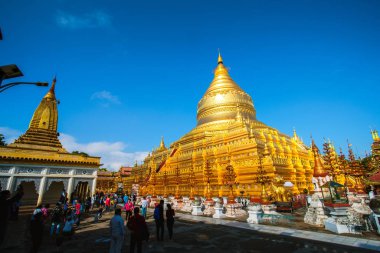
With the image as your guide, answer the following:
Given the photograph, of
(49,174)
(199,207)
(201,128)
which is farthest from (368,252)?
(201,128)

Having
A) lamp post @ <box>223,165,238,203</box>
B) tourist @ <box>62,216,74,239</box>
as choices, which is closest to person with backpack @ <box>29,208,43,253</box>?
tourist @ <box>62,216,74,239</box>

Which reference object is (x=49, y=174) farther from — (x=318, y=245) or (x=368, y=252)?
(x=368, y=252)

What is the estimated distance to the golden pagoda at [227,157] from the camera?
2274 cm

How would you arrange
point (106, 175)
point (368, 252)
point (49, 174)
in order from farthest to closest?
point (106, 175) → point (49, 174) → point (368, 252)

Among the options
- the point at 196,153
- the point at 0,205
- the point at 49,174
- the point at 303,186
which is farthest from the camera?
the point at 196,153

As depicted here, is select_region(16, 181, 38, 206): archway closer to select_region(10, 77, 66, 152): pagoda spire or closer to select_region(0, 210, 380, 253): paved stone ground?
select_region(10, 77, 66, 152): pagoda spire

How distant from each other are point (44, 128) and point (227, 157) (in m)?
25.8

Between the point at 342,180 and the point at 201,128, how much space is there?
70.2 ft

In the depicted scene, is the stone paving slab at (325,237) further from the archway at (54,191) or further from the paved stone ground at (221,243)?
the archway at (54,191)

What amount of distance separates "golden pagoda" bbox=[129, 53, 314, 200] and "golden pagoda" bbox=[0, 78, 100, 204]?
9.39 meters

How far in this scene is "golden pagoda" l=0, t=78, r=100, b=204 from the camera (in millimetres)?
20391

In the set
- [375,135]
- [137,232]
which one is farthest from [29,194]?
[375,135]

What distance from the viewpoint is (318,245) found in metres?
7.15

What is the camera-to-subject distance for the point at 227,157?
2628 centimetres
